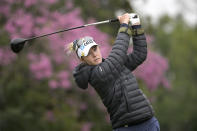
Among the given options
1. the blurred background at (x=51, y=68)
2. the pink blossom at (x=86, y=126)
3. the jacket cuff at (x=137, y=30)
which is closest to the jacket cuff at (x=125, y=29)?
the jacket cuff at (x=137, y=30)

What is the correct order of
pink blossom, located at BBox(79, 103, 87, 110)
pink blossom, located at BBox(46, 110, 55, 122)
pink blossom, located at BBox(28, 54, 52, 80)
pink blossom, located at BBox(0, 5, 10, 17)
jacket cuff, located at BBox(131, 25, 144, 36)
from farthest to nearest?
pink blossom, located at BBox(79, 103, 87, 110)
pink blossom, located at BBox(46, 110, 55, 122)
pink blossom, located at BBox(0, 5, 10, 17)
pink blossom, located at BBox(28, 54, 52, 80)
jacket cuff, located at BBox(131, 25, 144, 36)

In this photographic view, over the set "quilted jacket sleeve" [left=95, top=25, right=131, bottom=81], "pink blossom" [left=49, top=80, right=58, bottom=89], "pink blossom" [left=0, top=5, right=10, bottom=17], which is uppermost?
"pink blossom" [left=0, top=5, right=10, bottom=17]

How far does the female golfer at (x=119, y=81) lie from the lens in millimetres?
3908

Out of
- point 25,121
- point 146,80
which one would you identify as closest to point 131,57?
point 25,121

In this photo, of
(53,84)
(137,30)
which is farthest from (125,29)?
(53,84)

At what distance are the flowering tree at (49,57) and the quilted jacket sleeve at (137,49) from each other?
6632 millimetres

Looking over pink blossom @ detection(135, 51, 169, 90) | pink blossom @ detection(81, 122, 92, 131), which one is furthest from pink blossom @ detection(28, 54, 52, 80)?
pink blossom @ detection(135, 51, 169, 90)

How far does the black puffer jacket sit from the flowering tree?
268 inches

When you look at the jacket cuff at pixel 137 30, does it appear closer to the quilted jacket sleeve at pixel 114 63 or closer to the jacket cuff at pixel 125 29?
the jacket cuff at pixel 125 29

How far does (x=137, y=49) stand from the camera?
4.23m

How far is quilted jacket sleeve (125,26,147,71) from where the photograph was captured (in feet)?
13.7

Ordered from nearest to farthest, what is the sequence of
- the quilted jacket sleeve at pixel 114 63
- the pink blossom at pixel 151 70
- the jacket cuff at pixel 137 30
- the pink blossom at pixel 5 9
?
the quilted jacket sleeve at pixel 114 63 < the jacket cuff at pixel 137 30 < the pink blossom at pixel 5 9 < the pink blossom at pixel 151 70

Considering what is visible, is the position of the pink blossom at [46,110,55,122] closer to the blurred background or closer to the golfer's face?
the blurred background

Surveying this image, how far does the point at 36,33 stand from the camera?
10742 millimetres
